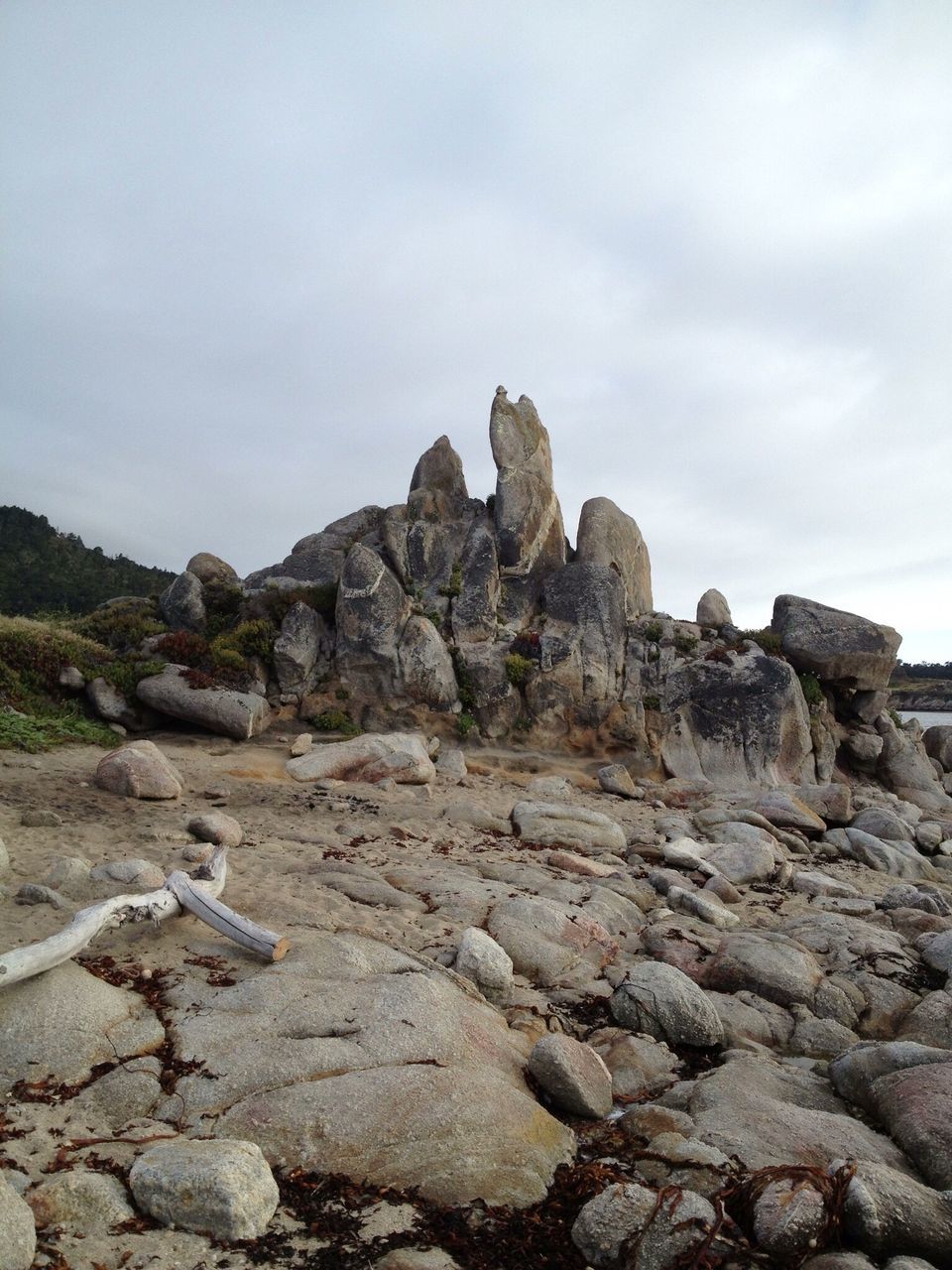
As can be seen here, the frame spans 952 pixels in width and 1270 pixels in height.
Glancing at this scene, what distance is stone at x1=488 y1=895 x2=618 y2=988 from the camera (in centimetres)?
826

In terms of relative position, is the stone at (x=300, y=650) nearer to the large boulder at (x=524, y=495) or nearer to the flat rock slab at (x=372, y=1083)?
the large boulder at (x=524, y=495)

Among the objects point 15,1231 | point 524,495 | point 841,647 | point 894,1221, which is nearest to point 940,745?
point 841,647

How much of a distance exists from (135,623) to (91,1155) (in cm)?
2099

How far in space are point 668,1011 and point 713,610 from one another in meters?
22.8

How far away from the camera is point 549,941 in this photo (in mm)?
8758

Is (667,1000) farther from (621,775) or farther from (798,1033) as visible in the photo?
(621,775)

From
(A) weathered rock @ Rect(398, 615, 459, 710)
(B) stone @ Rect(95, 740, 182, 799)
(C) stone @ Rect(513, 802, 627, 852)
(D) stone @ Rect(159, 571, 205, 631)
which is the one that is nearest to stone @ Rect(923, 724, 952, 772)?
(A) weathered rock @ Rect(398, 615, 459, 710)

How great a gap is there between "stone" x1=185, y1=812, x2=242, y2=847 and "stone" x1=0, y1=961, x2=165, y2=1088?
5.06 meters

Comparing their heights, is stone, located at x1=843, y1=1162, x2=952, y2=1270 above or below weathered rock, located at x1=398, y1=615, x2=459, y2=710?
below

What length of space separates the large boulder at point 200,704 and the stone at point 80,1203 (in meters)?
16.2

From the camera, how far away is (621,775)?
2094 cm

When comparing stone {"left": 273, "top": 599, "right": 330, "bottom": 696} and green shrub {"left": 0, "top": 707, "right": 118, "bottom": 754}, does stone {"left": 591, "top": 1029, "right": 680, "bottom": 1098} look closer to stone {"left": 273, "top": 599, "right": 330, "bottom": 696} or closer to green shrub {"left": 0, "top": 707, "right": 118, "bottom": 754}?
green shrub {"left": 0, "top": 707, "right": 118, "bottom": 754}

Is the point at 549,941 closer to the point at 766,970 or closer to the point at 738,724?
the point at 766,970

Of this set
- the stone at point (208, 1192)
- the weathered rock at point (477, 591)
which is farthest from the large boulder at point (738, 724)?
the stone at point (208, 1192)
